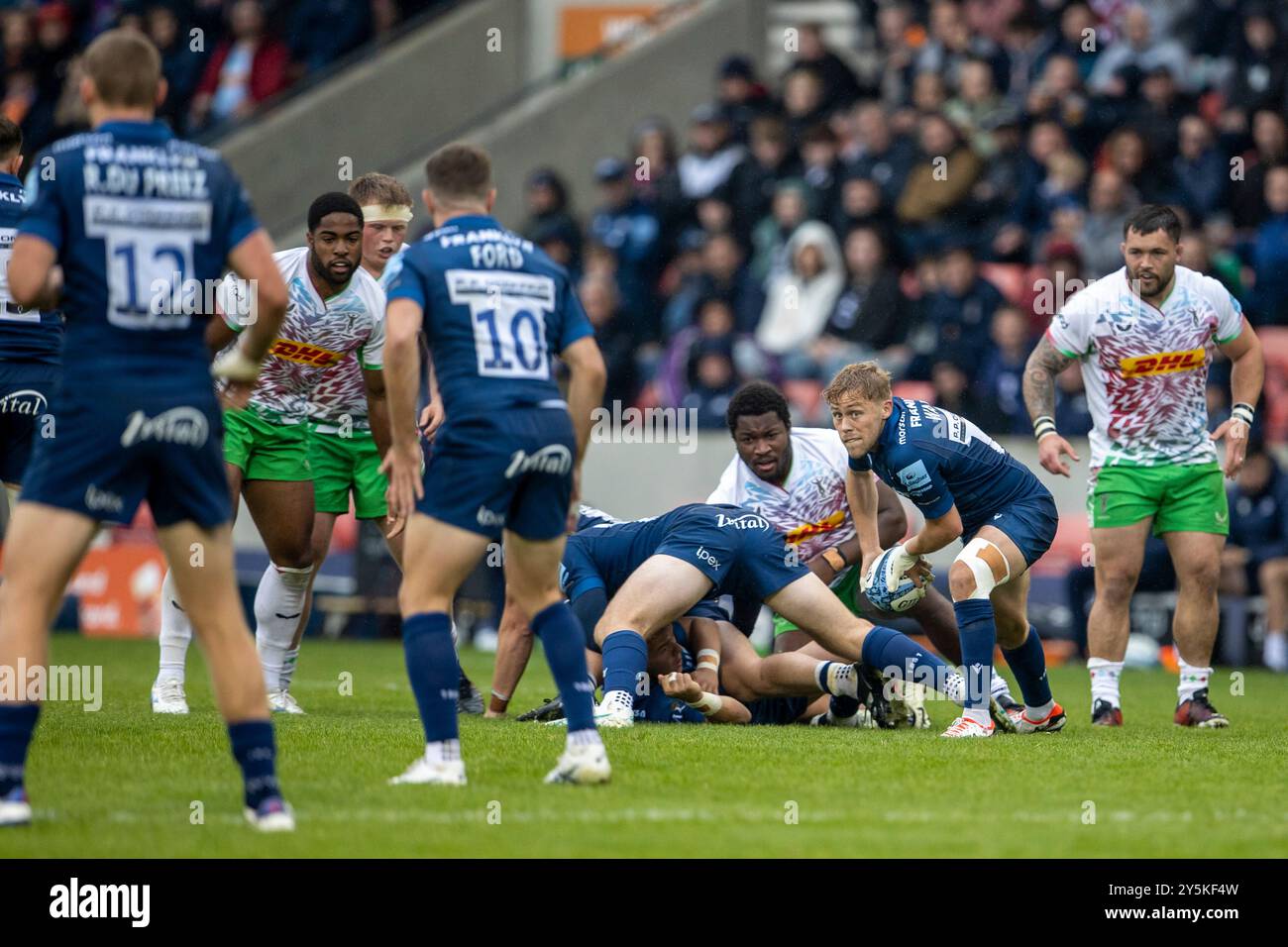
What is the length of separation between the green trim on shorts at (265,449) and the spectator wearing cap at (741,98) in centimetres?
1054

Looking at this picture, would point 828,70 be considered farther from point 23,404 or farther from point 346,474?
point 23,404

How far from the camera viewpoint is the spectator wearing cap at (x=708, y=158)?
62.4ft

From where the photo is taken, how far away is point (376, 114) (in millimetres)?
22344

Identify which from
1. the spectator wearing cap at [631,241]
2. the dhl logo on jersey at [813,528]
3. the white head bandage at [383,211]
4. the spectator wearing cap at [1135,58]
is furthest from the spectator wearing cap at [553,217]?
the dhl logo on jersey at [813,528]

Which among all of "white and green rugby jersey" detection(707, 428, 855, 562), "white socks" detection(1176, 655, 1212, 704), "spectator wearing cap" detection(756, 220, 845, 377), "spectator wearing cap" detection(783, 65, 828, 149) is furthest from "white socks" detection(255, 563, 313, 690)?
"spectator wearing cap" detection(783, 65, 828, 149)

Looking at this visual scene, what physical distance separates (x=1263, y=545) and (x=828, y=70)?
7052 mm

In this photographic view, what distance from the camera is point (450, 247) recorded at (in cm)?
657

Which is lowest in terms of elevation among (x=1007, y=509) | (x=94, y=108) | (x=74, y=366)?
(x=1007, y=509)

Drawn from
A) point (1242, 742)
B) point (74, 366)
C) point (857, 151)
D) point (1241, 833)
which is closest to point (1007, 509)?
point (1242, 742)

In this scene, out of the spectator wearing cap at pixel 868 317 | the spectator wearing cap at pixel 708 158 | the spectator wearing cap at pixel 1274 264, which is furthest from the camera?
the spectator wearing cap at pixel 708 158

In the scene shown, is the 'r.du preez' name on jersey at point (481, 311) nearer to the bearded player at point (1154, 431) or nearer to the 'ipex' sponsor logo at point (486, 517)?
the 'ipex' sponsor logo at point (486, 517)
